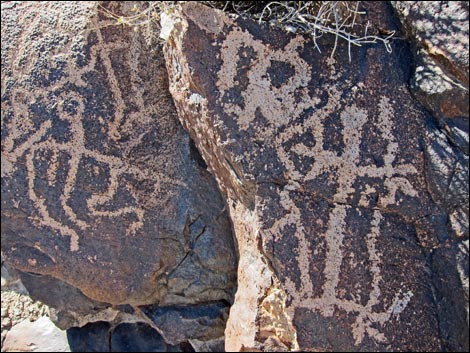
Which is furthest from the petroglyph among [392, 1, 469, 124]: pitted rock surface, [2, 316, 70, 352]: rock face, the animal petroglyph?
[392, 1, 469, 124]: pitted rock surface

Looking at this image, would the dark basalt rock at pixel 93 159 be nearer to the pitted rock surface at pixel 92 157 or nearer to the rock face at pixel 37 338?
the pitted rock surface at pixel 92 157

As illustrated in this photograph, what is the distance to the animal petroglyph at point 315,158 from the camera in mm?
1540

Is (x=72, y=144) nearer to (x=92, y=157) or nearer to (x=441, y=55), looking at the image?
(x=92, y=157)

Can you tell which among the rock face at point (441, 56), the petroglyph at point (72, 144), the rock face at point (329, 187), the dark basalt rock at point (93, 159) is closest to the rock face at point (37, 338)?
the dark basalt rock at point (93, 159)

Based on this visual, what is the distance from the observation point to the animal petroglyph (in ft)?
5.05

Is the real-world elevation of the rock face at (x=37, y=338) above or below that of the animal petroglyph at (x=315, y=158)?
below

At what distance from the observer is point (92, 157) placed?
186cm

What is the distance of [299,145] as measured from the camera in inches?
62.4

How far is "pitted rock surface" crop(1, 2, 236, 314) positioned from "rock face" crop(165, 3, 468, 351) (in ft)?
0.93

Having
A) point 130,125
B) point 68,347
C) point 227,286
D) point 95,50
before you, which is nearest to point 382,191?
point 227,286

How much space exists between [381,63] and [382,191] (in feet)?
1.20

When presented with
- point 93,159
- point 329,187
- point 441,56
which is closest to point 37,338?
point 93,159

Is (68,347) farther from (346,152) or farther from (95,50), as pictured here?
(346,152)

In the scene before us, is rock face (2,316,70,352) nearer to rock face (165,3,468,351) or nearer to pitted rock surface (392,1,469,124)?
rock face (165,3,468,351)
